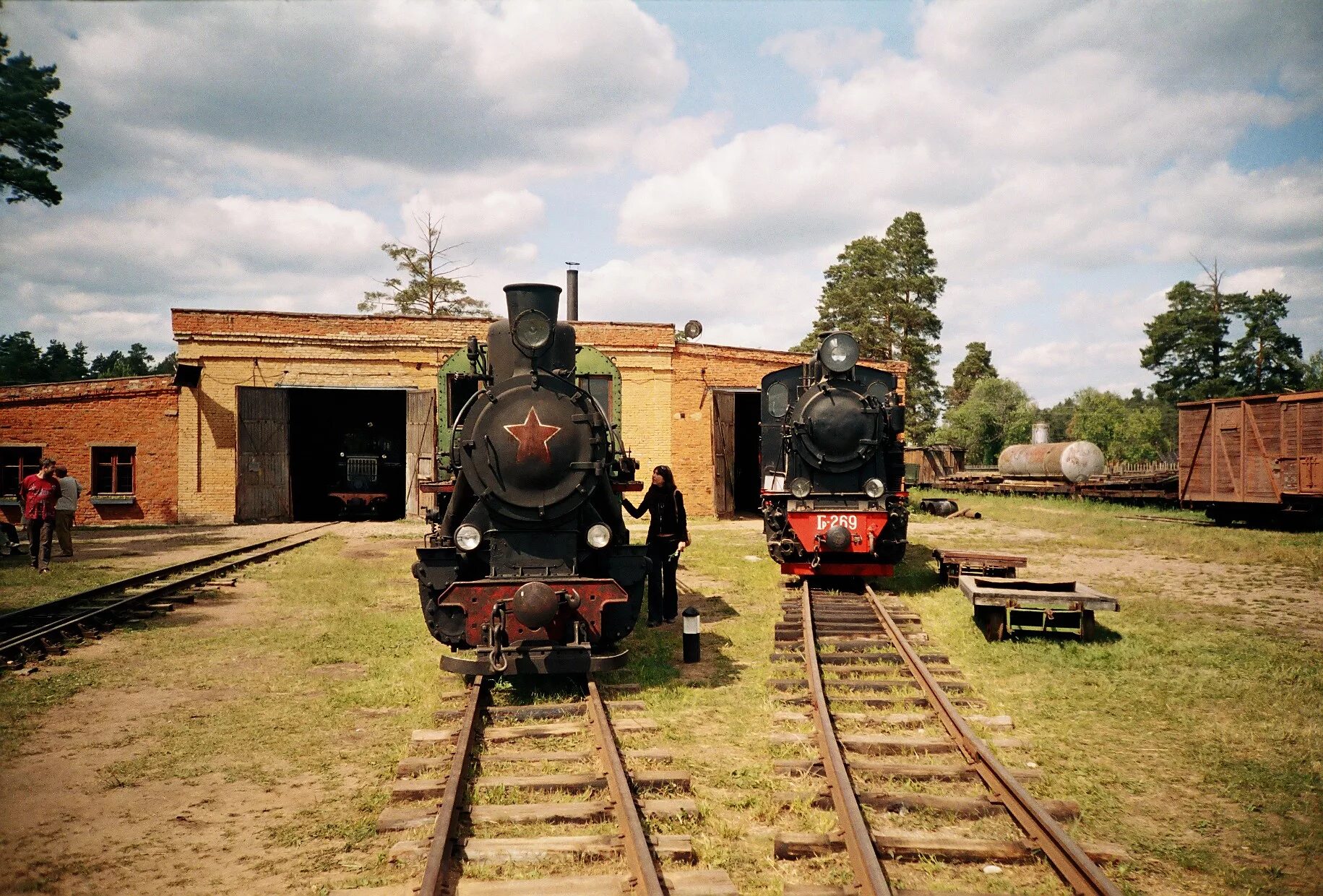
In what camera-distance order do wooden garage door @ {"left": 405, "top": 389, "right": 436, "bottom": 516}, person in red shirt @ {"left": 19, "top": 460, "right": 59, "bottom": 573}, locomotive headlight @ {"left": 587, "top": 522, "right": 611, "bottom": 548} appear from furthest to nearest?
wooden garage door @ {"left": 405, "top": 389, "right": 436, "bottom": 516}
person in red shirt @ {"left": 19, "top": 460, "right": 59, "bottom": 573}
locomotive headlight @ {"left": 587, "top": 522, "right": 611, "bottom": 548}

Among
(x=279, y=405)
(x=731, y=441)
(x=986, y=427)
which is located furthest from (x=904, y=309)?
(x=279, y=405)

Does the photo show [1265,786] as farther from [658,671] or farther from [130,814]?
[130,814]

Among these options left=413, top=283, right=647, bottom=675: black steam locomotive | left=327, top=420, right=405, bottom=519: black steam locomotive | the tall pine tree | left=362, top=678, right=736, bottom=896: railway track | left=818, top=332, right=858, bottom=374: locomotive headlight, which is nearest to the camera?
left=362, top=678, right=736, bottom=896: railway track

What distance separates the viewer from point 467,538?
260 inches

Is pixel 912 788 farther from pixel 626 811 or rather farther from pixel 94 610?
pixel 94 610

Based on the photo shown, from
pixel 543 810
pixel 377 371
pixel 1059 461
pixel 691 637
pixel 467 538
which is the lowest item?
pixel 543 810

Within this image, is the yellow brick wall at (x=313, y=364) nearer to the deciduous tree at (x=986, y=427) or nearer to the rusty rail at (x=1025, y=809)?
the rusty rail at (x=1025, y=809)

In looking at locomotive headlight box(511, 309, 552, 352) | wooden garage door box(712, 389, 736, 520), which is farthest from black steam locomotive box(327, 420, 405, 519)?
locomotive headlight box(511, 309, 552, 352)

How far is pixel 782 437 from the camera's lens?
38.9 feet

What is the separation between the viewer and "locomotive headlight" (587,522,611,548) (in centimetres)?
674

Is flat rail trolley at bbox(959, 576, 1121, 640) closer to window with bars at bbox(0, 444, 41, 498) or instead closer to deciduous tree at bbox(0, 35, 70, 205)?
deciduous tree at bbox(0, 35, 70, 205)

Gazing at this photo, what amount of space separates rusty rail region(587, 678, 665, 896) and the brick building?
1661cm

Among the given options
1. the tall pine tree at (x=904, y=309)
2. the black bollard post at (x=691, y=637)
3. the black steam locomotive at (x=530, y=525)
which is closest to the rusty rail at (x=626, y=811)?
the black steam locomotive at (x=530, y=525)

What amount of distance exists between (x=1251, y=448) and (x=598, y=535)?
61.0ft
